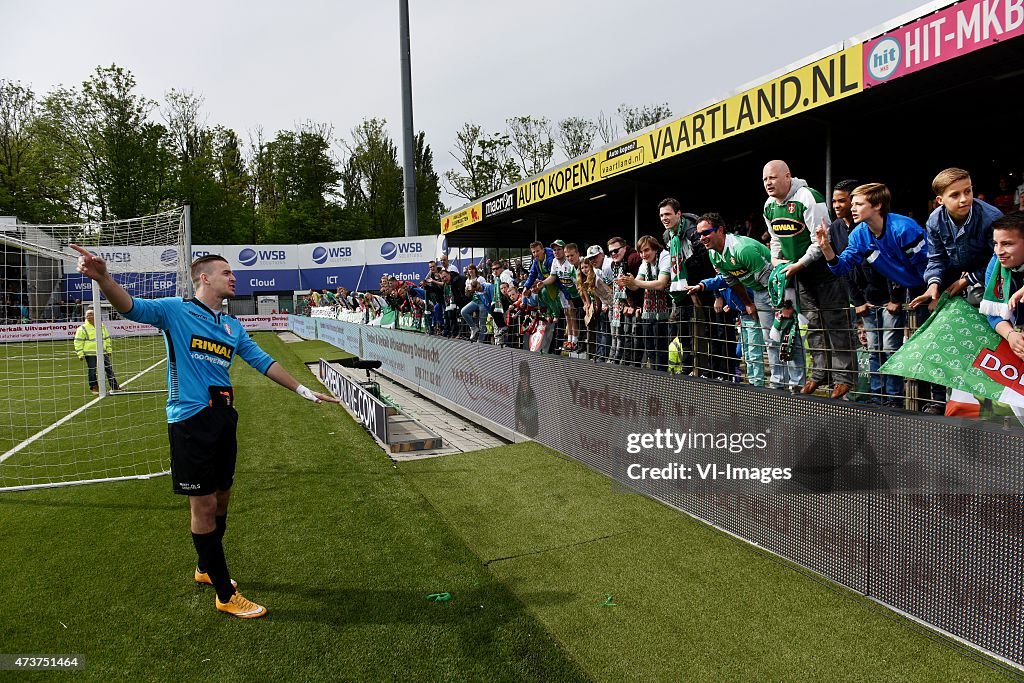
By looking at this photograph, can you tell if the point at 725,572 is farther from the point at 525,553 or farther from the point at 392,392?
the point at 392,392

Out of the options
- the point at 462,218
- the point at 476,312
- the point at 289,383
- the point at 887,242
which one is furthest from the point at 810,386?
the point at 462,218

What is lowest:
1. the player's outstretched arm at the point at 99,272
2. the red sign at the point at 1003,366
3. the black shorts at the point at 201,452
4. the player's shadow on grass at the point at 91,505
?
the player's shadow on grass at the point at 91,505

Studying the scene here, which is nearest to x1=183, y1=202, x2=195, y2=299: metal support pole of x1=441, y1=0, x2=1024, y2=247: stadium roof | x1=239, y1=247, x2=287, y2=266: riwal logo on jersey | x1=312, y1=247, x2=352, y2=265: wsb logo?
x1=441, y1=0, x2=1024, y2=247: stadium roof

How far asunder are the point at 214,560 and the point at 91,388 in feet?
42.6

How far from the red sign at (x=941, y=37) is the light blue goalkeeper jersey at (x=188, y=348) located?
5.09m

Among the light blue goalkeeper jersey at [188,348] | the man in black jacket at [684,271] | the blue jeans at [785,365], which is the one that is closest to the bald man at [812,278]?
the blue jeans at [785,365]

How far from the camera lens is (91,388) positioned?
45.9ft

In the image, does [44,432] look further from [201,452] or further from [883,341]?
[883,341]

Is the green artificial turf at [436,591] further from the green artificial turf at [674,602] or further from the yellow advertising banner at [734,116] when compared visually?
the yellow advertising banner at [734,116]

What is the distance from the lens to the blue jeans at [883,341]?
362 centimetres

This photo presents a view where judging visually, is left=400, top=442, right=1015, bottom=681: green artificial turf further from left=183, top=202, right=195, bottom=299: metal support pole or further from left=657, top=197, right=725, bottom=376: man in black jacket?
left=183, top=202, right=195, bottom=299: metal support pole

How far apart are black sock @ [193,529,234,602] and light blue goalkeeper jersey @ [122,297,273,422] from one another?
2.31 feet

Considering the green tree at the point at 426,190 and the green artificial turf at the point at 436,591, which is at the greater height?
the green tree at the point at 426,190

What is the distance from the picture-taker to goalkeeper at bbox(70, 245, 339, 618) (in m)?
3.49
